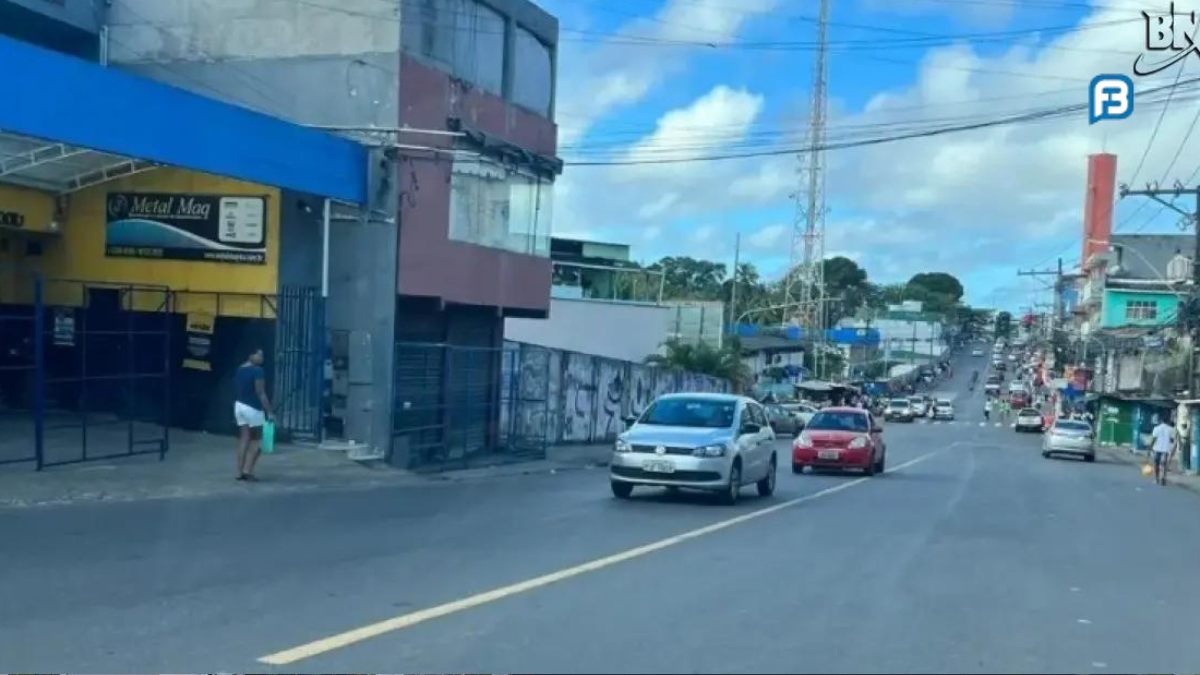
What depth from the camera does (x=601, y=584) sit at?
10.8 meters

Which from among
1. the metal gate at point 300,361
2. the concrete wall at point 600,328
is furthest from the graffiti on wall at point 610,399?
the metal gate at point 300,361

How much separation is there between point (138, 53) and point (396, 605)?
20.0 m

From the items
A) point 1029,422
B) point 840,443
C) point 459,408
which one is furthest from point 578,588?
point 1029,422

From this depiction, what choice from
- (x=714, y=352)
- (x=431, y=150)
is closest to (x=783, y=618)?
(x=431, y=150)

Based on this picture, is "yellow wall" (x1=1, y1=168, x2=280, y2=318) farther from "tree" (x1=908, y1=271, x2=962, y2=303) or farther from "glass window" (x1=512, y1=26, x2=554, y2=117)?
"tree" (x1=908, y1=271, x2=962, y2=303)

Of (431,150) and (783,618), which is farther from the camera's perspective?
(431,150)

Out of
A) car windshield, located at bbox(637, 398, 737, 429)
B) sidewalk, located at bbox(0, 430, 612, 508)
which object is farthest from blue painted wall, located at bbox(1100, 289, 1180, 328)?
car windshield, located at bbox(637, 398, 737, 429)

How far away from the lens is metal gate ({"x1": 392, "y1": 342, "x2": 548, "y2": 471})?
81.4 ft

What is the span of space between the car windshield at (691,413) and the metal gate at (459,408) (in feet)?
20.0

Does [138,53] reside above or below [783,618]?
above

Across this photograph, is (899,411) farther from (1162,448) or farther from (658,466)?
(658,466)

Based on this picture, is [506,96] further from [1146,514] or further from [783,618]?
[783,618]

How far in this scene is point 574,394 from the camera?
120 ft

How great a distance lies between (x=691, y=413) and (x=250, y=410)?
20.9 feet
